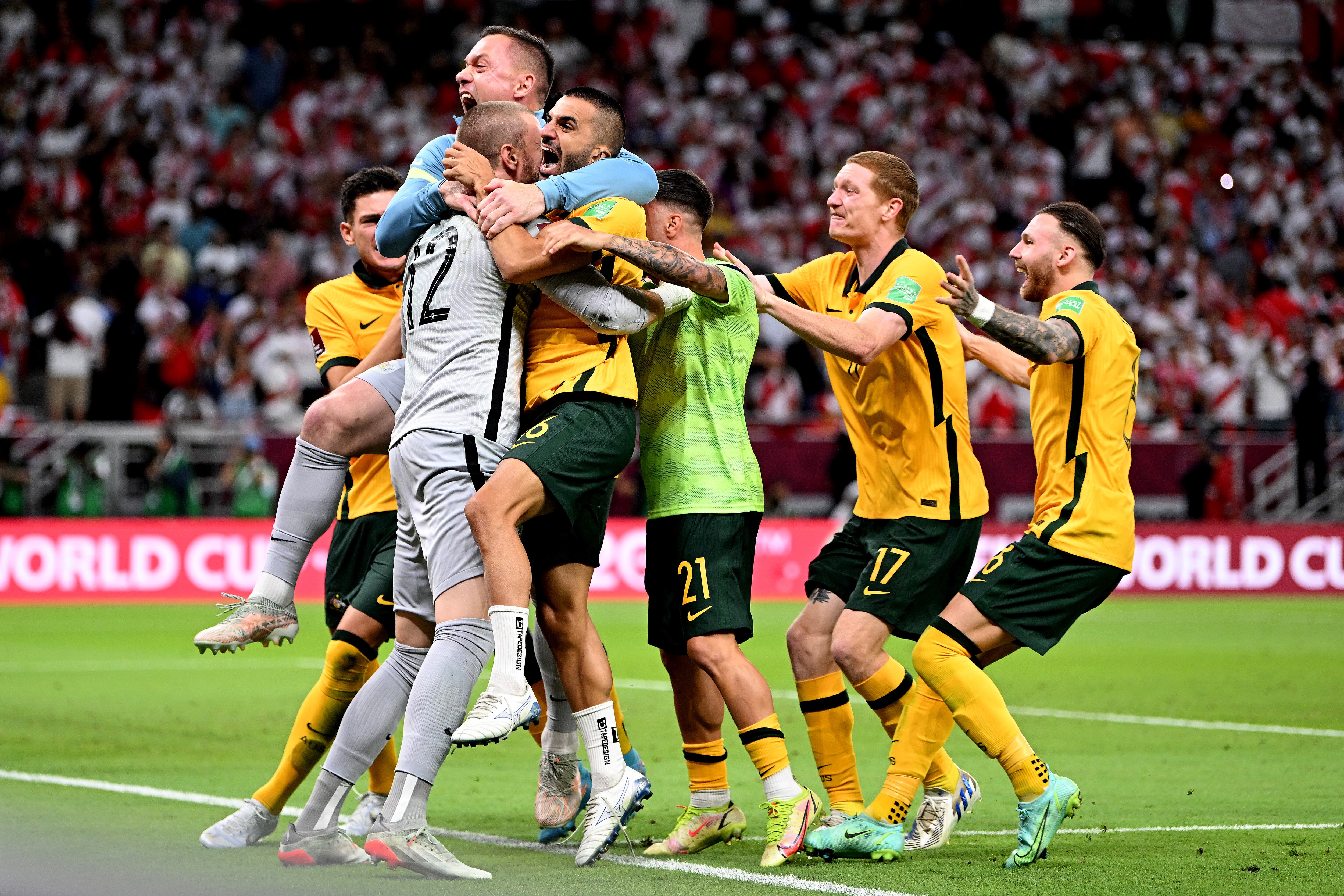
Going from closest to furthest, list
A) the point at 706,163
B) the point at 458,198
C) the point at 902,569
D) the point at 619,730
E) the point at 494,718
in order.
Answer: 1. the point at 494,718
2. the point at 458,198
3. the point at 902,569
4. the point at 619,730
5. the point at 706,163

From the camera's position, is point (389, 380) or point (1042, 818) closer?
point (1042, 818)

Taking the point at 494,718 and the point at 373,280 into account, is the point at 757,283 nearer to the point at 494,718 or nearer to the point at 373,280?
the point at 373,280

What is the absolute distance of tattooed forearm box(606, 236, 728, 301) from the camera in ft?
17.4

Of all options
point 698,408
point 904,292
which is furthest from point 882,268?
point 698,408

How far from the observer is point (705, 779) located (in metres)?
5.97

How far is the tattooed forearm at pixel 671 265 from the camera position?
5309mm

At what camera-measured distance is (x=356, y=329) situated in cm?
655

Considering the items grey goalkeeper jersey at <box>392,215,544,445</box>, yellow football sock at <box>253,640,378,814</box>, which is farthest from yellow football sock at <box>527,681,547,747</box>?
grey goalkeeper jersey at <box>392,215,544,445</box>

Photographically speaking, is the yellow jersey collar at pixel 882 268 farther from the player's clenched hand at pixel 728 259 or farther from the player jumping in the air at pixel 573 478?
the player jumping in the air at pixel 573 478

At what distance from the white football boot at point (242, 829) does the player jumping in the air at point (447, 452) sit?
1.47ft

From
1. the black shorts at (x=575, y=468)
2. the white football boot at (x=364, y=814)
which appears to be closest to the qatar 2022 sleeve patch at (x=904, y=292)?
the black shorts at (x=575, y=468)

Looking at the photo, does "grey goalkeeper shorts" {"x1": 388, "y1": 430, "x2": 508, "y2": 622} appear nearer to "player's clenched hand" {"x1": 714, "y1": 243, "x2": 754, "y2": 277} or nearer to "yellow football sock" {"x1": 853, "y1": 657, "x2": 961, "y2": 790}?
"player's clenched hand" {"x1": 714, "y1": 243, "x2": 754, "y2": 277}

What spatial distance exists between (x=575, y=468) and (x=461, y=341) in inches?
21.2

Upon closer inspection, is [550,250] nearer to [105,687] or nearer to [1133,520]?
[1133,520]
